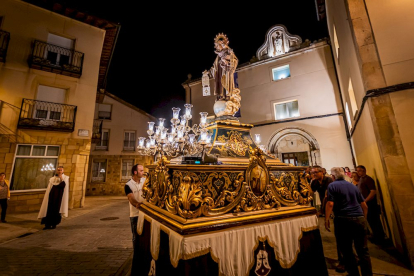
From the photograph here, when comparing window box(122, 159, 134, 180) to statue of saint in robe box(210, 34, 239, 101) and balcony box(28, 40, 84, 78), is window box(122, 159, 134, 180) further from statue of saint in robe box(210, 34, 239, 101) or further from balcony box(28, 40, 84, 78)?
statue of saint in robe box(210, 34, 239, 101)

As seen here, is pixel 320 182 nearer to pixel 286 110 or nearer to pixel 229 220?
pixel 229 220

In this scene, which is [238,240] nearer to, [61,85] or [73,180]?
[73,180]

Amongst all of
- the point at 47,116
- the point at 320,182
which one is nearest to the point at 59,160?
the point at 47,116

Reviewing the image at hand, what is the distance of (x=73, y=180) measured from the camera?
9008 millimetres

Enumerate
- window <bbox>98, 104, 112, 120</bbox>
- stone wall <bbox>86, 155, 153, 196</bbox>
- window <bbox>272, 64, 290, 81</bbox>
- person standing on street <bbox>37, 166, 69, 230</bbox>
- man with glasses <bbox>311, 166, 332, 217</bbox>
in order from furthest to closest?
window <bbox>98, 104, 112, 120</bbox> < stone wall <bbox>86, 155, 153, 196</bbox> < window <bbox>272, 64, 290, 81</bbox> < person standing on street <bbox>37, 166, 69, 230</bbox> < man with glasses <bbox>311, 166, 332, 217</bbox>

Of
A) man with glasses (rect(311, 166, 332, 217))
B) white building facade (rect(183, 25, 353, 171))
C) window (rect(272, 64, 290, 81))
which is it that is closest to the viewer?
man with glasses (rect(311, 166, 332, 217))

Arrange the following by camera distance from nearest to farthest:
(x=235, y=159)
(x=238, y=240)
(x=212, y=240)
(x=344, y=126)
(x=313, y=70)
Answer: (x=212, y=240)
(x=238, y=240)
(x=235, y=159)
(x=344, y=126)
(x=313, y=70)

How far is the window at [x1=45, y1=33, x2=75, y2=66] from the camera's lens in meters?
9.70

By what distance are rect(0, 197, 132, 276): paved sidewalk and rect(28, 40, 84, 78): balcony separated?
7.04 metres

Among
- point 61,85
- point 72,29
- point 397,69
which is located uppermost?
point 72,29

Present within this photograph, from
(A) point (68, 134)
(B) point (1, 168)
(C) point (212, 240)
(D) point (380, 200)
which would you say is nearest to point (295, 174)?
(C) point (212, 240)

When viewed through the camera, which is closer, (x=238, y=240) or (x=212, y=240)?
(x=212, y=240)

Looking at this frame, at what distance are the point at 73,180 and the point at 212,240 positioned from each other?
9944 mm

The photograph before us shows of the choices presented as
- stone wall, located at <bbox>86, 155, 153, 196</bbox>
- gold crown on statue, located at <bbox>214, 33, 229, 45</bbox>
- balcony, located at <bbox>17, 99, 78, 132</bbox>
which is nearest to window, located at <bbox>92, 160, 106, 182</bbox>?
stone wall, located at <bbox>86, 155, 153, 196</bbox>
